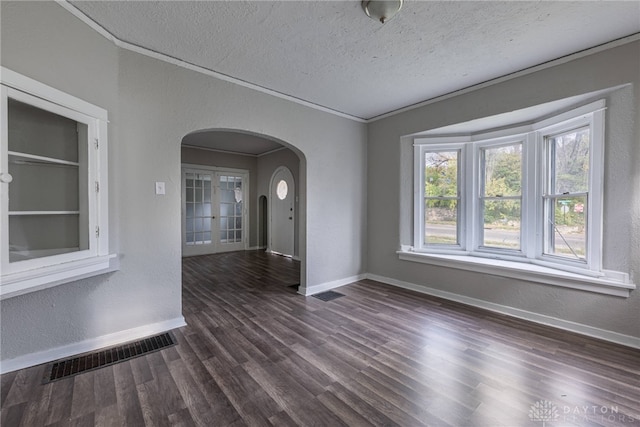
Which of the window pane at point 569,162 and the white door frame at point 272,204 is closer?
the window pane at point 569,162

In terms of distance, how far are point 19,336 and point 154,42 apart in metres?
2.54

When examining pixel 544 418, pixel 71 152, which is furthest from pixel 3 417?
pixel 544 418

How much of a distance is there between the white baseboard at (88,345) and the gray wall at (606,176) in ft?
10.5

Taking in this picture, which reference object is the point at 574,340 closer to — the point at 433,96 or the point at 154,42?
the point at 433,96

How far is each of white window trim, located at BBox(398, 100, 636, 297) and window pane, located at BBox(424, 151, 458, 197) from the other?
0.10 m

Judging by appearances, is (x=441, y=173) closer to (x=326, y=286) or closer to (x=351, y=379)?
(x=326, y=286)

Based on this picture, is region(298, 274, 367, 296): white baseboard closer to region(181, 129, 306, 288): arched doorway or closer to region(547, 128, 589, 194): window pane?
→ region(181, 129, 306, 288): arched doorway

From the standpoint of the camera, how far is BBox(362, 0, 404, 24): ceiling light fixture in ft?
6.12

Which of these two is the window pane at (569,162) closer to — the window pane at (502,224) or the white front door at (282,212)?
the window pane at (502,224)

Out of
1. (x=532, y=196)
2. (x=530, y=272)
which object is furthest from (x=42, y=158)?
(x=532, y=196)

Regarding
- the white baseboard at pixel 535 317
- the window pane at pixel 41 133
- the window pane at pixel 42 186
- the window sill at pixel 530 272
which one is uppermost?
the window pane at pixel 41 133

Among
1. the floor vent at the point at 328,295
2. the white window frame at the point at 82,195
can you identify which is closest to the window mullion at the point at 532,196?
the floor vent at the point at 328,295

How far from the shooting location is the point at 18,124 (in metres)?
1.71

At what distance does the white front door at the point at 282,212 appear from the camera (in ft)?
22.1
